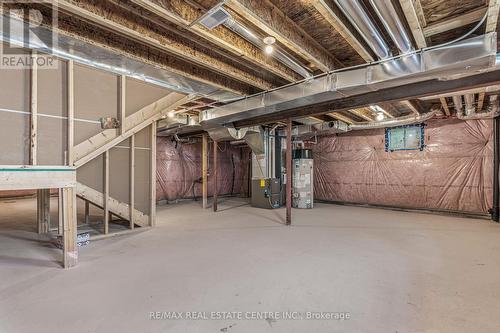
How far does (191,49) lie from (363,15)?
1.73 m

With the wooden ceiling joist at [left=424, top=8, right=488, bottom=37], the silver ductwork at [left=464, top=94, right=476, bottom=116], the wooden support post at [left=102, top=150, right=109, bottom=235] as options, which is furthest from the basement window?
the wooden support post at [left=102, top=150, right=109, bottom=235]

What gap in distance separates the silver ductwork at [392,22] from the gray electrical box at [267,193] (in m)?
4.23

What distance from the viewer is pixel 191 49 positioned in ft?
8.93

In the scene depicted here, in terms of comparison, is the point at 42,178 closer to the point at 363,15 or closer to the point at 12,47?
the point at 12,47

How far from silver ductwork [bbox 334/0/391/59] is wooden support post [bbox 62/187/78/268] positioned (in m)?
3.09

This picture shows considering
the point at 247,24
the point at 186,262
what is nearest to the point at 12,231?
the point at 186,262

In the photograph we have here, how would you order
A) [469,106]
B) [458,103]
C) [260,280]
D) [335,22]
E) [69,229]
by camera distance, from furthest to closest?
[469,106]
[458,103]
[69,229]
[260,280]
[335,22]

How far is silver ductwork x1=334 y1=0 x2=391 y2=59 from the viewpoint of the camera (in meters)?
1.83

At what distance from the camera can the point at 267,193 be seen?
625 centimetres

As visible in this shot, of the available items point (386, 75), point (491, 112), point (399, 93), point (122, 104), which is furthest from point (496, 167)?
point (122, 104)

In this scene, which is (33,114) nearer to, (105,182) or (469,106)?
(105,182)

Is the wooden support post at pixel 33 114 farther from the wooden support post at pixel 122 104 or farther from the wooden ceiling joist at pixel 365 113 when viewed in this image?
the wooden ceiling joist at pixel 365 113

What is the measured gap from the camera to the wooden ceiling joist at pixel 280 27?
6.57ft

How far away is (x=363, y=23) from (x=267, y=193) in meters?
4.63
